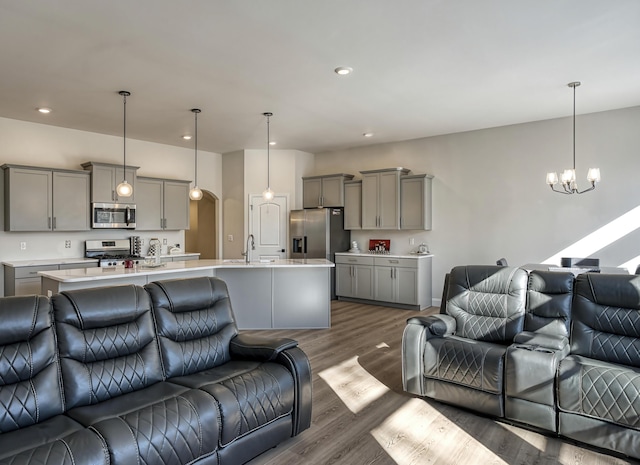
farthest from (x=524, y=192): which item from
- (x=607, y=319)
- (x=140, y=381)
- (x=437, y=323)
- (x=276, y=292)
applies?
(x=140, y=381)

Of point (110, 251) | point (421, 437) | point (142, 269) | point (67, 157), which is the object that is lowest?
point (421, 437)

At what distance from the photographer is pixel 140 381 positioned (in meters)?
2.49

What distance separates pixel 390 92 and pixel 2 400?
14.7 feet

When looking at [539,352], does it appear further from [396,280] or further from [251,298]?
[396,280]

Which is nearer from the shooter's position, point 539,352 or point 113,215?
point 539,352

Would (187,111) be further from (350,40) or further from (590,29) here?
(590,29)

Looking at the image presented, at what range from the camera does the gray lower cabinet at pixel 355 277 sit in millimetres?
7441

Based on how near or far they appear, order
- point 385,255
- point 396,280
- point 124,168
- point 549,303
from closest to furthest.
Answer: point 549,303 < point 124,168 < point 396,280 < point 385,255

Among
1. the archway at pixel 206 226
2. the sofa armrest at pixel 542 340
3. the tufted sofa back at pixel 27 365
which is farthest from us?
the archway at pixel 206 226

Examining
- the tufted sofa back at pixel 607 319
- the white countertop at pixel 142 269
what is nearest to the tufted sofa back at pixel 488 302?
the tufted sofa back at pixel 607 319

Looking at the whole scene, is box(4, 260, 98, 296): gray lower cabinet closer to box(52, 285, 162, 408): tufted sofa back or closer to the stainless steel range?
the stainless steel range

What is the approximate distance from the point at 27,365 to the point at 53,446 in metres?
0.60

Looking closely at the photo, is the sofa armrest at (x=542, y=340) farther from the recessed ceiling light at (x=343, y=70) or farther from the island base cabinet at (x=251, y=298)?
the island base cabinet at (x=251, y=298)

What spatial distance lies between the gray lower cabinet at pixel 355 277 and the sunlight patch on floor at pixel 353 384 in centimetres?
325
